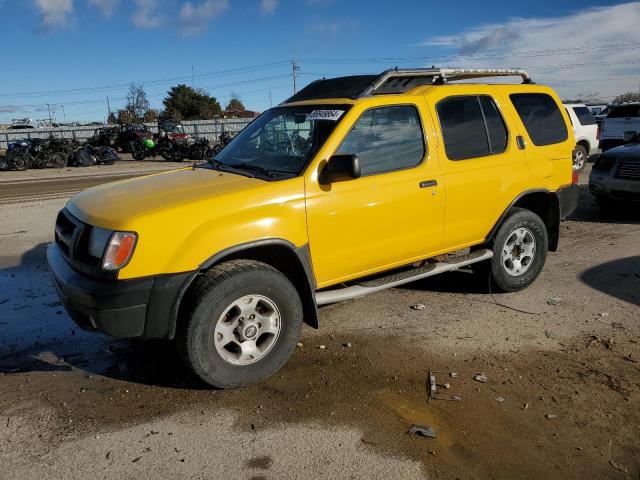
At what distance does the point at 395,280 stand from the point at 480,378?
3.45 ft

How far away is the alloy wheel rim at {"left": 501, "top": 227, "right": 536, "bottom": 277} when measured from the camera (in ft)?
17.1

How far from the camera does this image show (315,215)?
3.77m

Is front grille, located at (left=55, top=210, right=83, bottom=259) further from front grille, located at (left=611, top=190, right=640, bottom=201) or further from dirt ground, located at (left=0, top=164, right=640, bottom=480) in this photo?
front grille, located at (left=611, top=190, right=640, bottom=201)

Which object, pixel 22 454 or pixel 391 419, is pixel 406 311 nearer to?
pixel 391 419

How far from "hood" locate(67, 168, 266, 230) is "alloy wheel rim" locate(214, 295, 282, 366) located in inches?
30.5

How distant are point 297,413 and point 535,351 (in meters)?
1.98

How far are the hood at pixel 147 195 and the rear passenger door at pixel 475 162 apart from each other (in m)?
1.77

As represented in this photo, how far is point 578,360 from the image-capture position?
395 cm

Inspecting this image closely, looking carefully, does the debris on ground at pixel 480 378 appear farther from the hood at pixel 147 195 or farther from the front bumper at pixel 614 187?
the front bumper at pixel 614 187

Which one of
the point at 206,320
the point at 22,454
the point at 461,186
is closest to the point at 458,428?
the point at 206,320

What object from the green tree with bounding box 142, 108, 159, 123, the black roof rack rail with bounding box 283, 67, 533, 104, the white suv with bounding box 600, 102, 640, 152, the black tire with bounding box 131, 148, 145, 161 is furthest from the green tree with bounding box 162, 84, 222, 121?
the black roof rack rail with bounding box 283, 67, 533, 104

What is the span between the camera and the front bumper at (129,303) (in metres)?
3.18

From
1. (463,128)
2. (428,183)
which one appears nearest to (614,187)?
(463,128)

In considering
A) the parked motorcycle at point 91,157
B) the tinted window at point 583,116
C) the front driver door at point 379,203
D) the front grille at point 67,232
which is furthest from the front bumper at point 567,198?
the parked motorcycle at point 91,157
